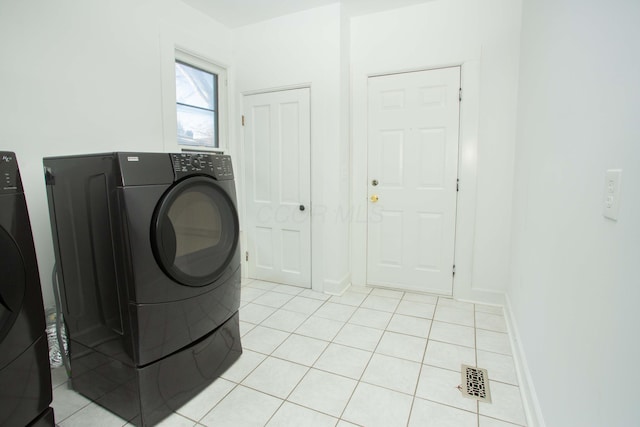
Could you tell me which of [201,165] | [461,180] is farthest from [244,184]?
[461,180]

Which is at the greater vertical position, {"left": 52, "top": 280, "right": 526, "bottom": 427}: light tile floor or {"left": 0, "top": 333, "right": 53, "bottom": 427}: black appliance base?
{"left": 0, "top": 333, "right": 53, "bottom": 427}: black appliance base

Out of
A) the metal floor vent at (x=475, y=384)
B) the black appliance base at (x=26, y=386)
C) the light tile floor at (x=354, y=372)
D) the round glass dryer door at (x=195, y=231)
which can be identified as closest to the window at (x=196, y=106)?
the round glass dryer door at (x=195, y=231)

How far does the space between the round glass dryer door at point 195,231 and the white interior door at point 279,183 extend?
4.50 feet

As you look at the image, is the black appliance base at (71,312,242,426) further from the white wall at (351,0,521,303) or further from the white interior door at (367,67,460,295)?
the white wall at (351,0,521,303)

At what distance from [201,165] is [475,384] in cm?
187

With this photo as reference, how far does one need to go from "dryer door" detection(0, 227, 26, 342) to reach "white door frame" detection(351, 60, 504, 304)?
2.54 metres

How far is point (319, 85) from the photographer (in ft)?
9.64

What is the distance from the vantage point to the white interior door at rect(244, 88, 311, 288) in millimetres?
3098

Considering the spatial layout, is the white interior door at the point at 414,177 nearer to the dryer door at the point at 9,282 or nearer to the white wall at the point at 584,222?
the white wall at the point at 584,222

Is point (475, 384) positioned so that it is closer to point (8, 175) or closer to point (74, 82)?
point (8, 175)

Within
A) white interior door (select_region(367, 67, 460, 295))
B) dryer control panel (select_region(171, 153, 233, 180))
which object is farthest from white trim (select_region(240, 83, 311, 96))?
dryer control panel (select_region(171, 153, 233, 180))

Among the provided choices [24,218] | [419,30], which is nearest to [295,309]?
[24,218]

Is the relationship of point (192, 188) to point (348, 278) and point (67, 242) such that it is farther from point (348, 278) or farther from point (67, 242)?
point (348, 278)

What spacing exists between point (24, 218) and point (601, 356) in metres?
1.84
